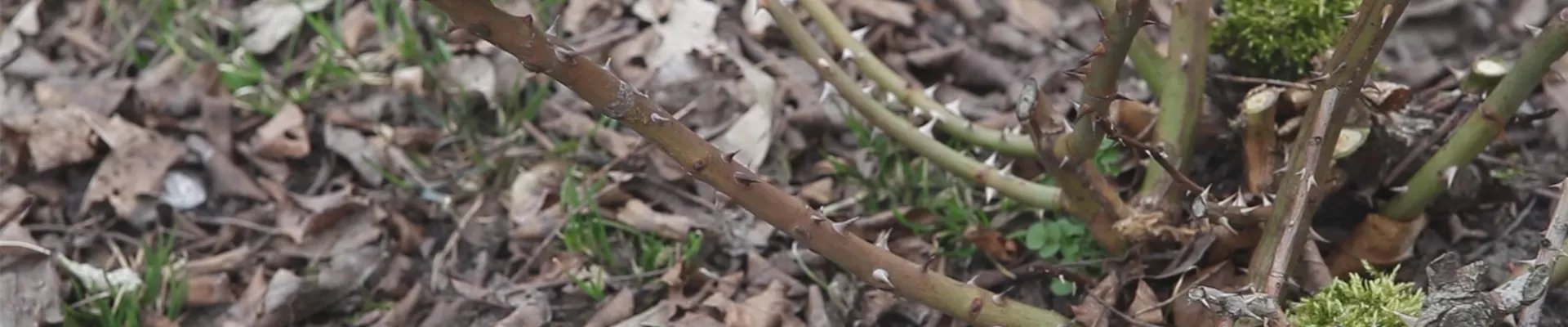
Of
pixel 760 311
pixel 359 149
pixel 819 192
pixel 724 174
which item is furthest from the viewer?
pixel 359 149

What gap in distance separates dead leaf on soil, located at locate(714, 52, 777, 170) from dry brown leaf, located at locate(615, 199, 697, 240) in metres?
0.16

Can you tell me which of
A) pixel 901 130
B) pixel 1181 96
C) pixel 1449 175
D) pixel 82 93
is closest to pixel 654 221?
pixel 901 130

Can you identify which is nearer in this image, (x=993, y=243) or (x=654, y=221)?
(x=993, y=243)

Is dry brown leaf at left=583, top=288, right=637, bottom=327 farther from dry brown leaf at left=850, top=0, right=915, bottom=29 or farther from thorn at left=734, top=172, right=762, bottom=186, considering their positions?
dry brown leaf at left=850, top=0, right=915, bottom=29

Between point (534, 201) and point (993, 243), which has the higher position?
point (993, 243)

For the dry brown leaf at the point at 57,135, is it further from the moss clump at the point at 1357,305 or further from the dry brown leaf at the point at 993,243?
the moss clump at the point at 1357,305

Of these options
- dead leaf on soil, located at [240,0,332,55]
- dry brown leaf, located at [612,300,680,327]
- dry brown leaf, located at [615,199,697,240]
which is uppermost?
dead leaf on soil, located at [240,0,332,55]

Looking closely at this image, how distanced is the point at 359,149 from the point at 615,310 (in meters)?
0.78

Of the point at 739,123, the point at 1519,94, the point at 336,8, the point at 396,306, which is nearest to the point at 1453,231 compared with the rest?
the point at 1519,94

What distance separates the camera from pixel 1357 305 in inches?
55.4

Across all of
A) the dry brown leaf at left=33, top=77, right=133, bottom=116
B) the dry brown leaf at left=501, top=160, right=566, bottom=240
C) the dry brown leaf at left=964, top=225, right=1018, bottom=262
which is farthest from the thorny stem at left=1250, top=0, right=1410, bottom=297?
the dry brown leaf at left=33, top=77, right=133, bottom=116

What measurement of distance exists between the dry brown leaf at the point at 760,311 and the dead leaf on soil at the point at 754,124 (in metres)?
0.32

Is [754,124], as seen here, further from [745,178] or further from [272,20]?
[272,20]

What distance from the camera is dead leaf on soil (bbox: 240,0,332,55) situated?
2.59 m
